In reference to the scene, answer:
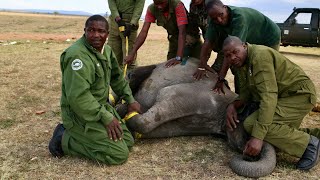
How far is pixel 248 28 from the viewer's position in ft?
15.4

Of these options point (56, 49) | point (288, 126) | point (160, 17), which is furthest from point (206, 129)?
point (56, 49)

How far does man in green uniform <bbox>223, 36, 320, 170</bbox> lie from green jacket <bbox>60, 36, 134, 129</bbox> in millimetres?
1236

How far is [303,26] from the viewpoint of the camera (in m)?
15.0

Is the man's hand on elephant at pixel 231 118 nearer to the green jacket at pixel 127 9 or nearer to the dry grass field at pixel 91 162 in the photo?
the dry grass field at pixel 91 162

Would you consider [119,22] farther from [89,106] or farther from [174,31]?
[89,106]

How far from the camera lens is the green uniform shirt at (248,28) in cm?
434

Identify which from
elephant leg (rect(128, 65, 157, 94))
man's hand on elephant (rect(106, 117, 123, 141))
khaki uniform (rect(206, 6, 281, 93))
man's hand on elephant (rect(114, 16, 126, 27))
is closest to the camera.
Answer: man's hand on elephant (rect(106, 117, 123, 141))

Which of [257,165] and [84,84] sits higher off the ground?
[84,84]

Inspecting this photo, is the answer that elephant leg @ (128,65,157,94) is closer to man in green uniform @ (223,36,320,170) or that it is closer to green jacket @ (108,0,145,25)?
man in green uniform @ (223,36,320,170)

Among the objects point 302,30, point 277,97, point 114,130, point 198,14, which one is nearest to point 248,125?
point 277,97

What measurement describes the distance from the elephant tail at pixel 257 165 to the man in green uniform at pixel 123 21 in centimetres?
317

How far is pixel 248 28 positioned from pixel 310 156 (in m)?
1.69

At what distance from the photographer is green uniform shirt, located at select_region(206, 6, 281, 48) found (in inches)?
171

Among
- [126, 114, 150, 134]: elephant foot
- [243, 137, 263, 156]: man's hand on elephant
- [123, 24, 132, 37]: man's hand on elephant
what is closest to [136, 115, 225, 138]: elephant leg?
[126, 114, 150, 134]: elephant foot
